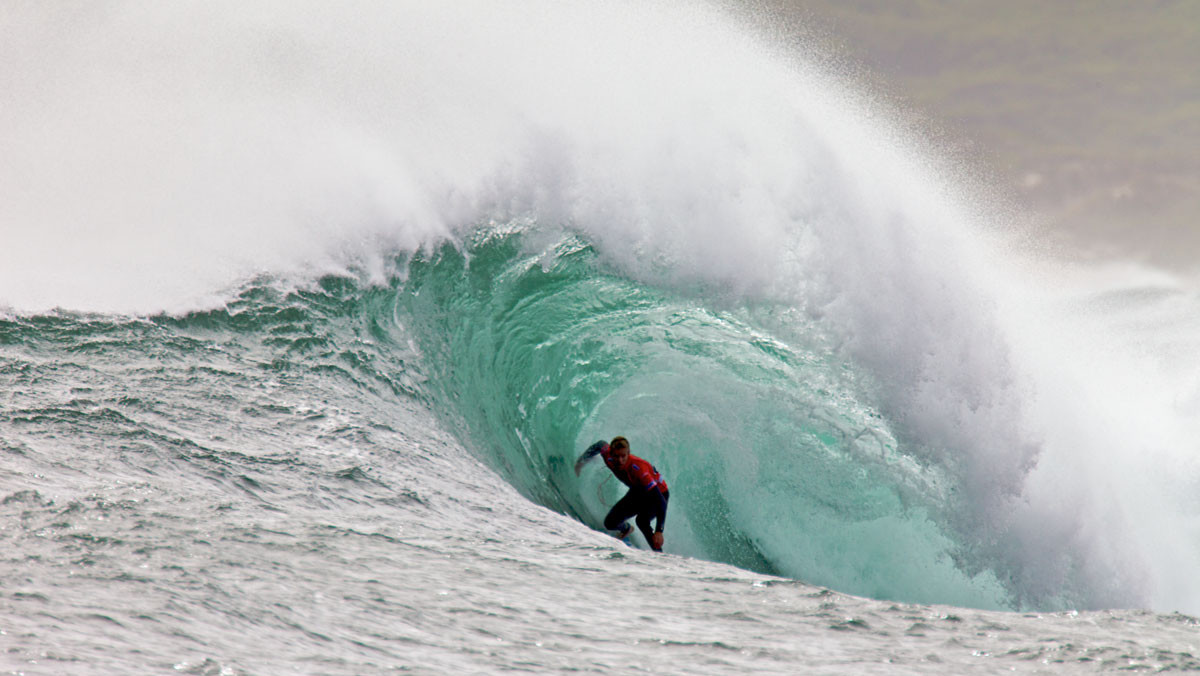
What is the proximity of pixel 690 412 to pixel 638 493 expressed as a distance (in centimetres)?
193

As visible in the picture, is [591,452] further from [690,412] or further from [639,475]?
[690,412]

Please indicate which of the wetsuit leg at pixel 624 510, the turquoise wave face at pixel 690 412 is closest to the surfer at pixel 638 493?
the wetsuit leg at pixel 624 510

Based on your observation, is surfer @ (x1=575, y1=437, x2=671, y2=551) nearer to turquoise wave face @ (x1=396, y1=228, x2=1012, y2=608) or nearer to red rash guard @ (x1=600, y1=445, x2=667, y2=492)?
red rash guard @ (x1=600, y1=445, x2=667, y2=492)

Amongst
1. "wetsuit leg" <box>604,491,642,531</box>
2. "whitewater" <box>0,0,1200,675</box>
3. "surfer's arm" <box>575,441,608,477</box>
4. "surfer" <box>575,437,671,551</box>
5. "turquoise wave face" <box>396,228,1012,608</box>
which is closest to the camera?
"whitewater" <box>0,0,1200,675</box>

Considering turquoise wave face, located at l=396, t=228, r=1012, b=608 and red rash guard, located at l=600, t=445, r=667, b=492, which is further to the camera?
turquoise wave face, located at l=396, t=228, r=1012, b=608

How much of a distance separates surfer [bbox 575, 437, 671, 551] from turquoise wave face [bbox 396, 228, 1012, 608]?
2.13 ft

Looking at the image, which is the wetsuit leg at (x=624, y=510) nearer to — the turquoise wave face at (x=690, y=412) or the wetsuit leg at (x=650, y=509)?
the wetsuit leg at (x=650, y=509)

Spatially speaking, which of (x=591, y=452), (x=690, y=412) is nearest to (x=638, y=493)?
(x=591, y=452)

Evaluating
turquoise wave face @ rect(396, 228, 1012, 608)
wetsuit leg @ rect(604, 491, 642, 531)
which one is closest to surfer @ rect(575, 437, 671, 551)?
wetsuit leg @ rect(604, 491, 642, 531)

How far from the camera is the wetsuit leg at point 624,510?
23.5 feet

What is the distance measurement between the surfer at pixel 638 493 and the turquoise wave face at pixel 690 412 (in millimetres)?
649

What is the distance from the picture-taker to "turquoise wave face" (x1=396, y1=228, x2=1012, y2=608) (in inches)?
316

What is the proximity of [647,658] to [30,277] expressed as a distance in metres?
7.16

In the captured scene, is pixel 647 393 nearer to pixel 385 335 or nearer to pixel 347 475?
pixel 385 335
